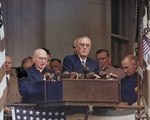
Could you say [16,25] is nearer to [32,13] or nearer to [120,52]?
[32,13]

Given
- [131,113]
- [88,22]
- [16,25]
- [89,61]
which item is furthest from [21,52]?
[131,113]

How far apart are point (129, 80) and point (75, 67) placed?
3.99ft

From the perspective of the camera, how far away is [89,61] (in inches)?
398

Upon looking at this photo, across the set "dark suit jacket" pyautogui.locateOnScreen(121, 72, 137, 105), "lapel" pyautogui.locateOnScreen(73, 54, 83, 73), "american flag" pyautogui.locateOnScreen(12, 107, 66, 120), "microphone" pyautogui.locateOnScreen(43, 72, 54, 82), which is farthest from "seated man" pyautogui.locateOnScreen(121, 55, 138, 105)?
"microphone" pyautogui.locateOnScreen(43, 72, 54, 82)

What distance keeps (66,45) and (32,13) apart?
0.92 metres

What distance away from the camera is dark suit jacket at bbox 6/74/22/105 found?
10242mm

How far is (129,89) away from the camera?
10.7 m

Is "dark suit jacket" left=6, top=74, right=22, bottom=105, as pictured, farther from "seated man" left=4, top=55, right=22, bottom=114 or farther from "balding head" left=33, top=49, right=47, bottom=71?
"balding head" left=33, top=49, right=47, bottom=71

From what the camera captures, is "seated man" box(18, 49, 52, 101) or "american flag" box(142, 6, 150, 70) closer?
"seated man" box(18, 49, 52, 101)

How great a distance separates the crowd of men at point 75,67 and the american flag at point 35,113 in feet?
0.80

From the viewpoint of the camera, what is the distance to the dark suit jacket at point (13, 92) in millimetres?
10242

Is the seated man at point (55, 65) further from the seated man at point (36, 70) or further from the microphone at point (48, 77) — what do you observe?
the microphone at point (48, 77)

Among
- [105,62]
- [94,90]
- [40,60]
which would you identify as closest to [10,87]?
[40,60]

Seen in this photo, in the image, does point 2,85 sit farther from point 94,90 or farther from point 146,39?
point 146,39
